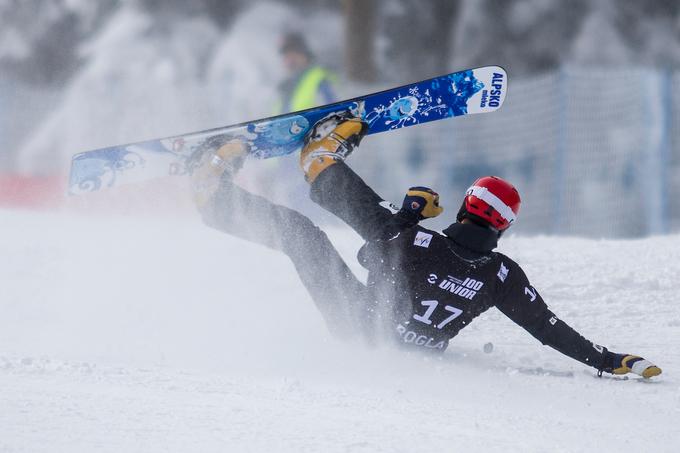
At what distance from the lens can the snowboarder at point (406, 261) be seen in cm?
399

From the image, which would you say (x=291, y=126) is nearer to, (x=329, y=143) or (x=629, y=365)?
(x=329, y=143)

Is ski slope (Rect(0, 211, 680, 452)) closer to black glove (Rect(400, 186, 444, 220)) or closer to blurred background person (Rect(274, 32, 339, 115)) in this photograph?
black glove (Rect(400, 186, 444, 220))

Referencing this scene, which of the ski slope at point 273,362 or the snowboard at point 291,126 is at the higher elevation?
the snowboard at point 291,126

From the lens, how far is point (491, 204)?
3.98 m

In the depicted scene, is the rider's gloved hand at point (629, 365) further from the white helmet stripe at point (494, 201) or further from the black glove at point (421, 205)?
the black glove at point (421, 205)

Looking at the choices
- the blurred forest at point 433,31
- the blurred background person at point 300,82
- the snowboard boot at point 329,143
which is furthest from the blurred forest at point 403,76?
the snowboard boot at point 329,143

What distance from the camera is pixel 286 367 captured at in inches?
156

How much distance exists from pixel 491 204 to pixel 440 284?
39cm

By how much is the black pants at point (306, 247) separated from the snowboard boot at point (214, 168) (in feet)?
0.15

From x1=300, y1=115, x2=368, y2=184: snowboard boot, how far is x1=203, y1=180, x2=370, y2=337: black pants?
0.78 ft

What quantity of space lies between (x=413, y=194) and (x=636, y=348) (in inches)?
50.1

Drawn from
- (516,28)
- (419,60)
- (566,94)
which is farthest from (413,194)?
(419,60)

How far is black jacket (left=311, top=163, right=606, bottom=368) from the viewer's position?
3982 millimetres

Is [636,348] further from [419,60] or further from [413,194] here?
[419,60]
